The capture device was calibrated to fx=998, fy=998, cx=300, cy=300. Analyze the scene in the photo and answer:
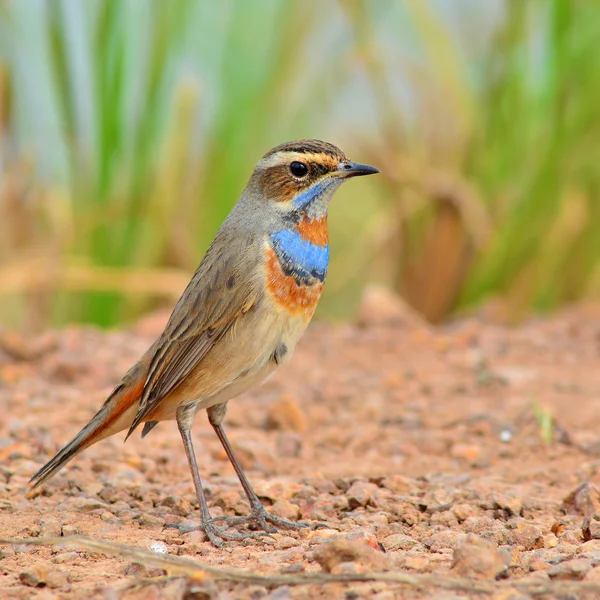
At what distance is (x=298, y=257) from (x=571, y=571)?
1.82 m

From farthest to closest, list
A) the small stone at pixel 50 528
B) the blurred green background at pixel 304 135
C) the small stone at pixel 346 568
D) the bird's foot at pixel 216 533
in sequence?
the blurred green background at pixel 304 135 → the bird's foot at pixel 216 533 → the small stone at pixel 50 528 → the small stone at pixel 346 568

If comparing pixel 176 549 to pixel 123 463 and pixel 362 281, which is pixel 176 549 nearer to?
pixel 123 463

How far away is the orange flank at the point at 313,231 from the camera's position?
439 centimetres

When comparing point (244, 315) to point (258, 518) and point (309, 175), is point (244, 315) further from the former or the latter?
point (258, 518)

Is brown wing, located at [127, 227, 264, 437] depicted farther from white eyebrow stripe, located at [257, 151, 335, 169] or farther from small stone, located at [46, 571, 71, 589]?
small stone, located at [46, 571, 71, 589]

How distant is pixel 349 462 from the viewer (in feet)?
17.0

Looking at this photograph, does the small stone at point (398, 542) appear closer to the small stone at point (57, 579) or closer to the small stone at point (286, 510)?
the small stone at point (286, 510)

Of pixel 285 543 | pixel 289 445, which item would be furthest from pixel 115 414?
pixel 289 445

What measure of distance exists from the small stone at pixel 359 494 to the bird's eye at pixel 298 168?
1409mm

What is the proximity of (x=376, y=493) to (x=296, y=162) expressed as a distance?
4.93ft

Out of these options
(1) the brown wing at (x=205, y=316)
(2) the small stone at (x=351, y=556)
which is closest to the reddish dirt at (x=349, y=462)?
(2) the small stone at (x=351, y=556)

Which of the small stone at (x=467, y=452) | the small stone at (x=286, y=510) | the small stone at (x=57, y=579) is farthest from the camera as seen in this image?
the small stone at (x=467, y=452)

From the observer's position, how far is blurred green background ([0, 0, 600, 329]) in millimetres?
8414

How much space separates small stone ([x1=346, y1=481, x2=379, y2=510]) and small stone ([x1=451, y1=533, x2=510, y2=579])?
1162 millimetres
